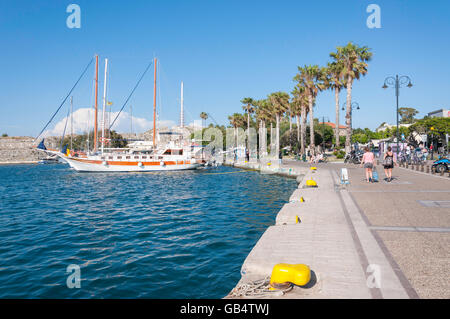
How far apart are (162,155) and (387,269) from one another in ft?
131

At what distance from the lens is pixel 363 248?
236 inches

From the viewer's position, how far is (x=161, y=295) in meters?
5.96

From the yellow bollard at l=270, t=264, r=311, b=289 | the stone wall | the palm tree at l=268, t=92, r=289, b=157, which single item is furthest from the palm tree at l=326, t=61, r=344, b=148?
the stone wall

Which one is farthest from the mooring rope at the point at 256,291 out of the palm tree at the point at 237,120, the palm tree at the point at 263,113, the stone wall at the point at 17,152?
the stone wall at the point at 17,152

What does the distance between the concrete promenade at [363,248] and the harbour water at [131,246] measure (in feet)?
4.38

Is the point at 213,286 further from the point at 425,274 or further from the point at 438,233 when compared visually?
the point at 438,233

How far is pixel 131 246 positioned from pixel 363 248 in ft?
20.9

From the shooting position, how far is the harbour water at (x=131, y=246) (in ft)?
21.1

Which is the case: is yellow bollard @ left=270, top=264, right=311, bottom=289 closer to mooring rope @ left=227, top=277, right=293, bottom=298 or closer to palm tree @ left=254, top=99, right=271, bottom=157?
mooring rope @ left=227, top=277, right=293, bottom=298

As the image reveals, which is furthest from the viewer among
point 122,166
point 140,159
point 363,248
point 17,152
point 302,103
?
point 17,152

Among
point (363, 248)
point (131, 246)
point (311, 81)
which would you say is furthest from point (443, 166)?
point (311, 81)

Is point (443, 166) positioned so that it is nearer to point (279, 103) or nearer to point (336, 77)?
point (336, 77)

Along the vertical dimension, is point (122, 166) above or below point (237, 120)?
below
